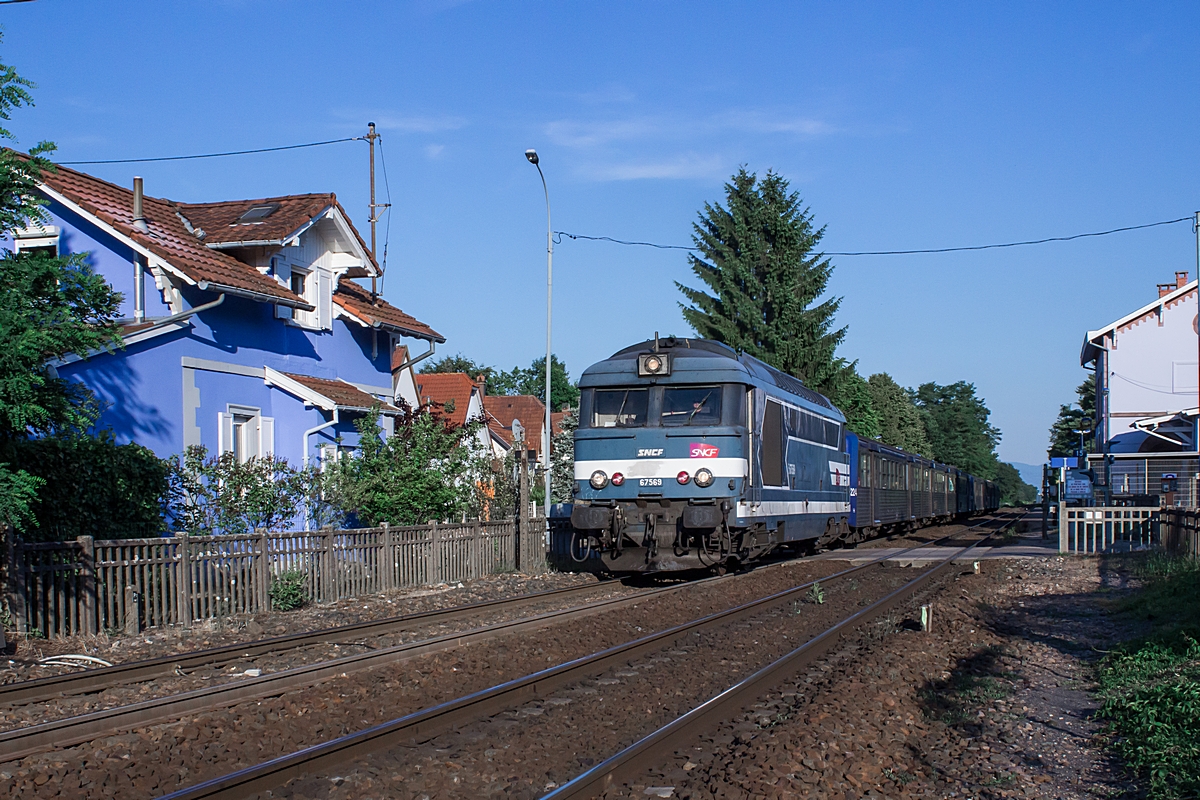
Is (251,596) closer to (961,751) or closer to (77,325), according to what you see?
(77,325)

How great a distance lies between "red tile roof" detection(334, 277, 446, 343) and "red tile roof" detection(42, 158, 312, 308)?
97.0 inches

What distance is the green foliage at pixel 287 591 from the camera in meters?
14.8

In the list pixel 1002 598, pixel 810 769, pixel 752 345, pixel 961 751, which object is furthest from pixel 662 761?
pixel 752 345

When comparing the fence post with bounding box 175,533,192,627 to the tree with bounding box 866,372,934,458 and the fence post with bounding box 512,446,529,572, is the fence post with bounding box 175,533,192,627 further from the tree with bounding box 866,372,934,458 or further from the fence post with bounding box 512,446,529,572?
the tree with bounding box 866,372,934,458

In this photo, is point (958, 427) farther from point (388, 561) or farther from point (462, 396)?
point (388, 561)

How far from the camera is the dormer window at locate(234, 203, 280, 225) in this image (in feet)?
71.4

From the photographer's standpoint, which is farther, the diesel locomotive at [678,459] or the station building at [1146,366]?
the station building at [1146,366]

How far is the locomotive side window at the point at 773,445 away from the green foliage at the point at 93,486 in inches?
347

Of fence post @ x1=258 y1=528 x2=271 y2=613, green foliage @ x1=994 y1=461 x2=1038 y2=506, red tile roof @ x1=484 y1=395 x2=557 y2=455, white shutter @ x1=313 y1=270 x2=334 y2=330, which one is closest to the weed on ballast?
fence post @ x1=258 y1=528 x2=271 y2=613

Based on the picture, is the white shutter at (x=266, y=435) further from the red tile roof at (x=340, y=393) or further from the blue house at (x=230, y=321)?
the red tile roof at (x=340, y=393)

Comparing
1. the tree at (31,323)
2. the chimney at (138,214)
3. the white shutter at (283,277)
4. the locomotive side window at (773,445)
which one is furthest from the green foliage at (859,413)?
the tree at (31,323)

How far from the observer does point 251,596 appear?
1450 centimetres

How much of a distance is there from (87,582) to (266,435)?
26.6 feet

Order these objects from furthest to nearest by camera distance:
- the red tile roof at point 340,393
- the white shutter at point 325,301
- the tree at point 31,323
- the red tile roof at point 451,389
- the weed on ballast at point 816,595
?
the red tile roof at point 451,389 < the white shutter at point 325,301 < the red tile roof at point 340,393 < the weed on ballast at point 816,595 < the tree at point 31,323
